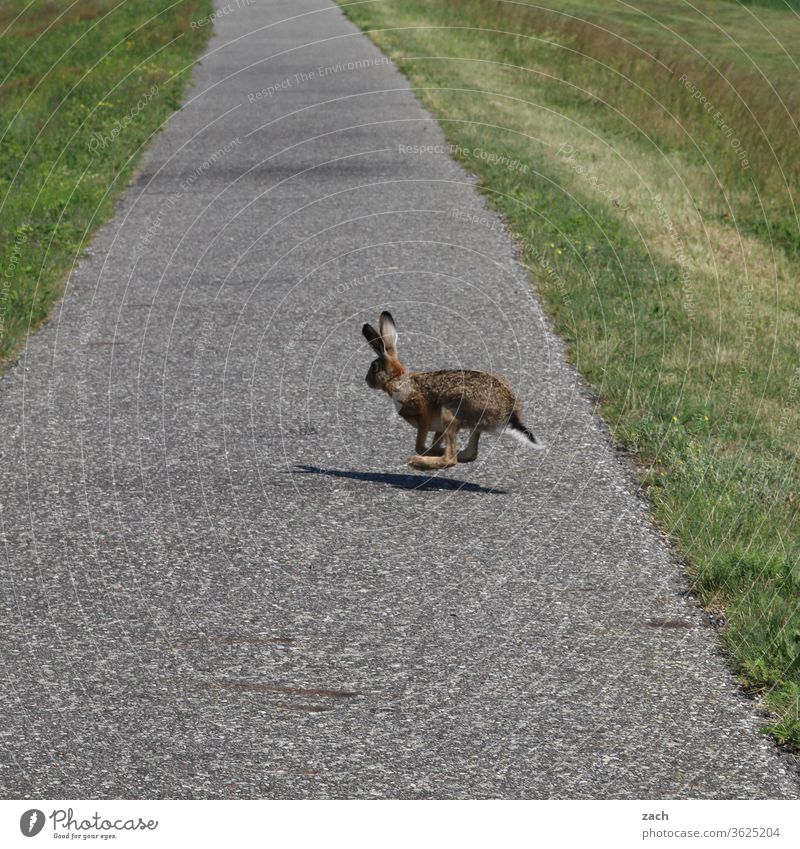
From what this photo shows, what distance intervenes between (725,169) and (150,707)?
49.5ft

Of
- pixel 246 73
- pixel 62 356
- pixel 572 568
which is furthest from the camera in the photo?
pixel 246 73

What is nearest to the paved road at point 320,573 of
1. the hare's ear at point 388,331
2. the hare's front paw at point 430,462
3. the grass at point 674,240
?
the hare's front paw at point 430,462

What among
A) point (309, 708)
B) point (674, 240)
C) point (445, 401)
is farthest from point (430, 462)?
point (674, 240)

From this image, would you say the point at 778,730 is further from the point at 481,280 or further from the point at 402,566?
the point at 481,280

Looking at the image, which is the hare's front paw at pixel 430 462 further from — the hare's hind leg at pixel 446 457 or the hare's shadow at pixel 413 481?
the hare's shadow at pixel 413 481

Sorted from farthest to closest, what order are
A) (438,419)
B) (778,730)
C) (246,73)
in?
(246,73)
(438,419)
(778,730)

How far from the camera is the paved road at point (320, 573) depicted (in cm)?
494

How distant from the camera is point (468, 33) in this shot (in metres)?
29.2

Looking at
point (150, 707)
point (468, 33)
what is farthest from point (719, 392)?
point (468, 33)

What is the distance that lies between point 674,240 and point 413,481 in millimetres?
7631

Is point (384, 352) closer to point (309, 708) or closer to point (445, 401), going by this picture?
point (445, 401)

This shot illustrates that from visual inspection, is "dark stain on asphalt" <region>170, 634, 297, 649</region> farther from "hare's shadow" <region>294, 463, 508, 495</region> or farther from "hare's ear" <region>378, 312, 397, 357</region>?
"hare's ear" <region>378, 312, 397, 357</region>

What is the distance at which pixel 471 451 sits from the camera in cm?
779

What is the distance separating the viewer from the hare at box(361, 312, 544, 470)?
7.43m
